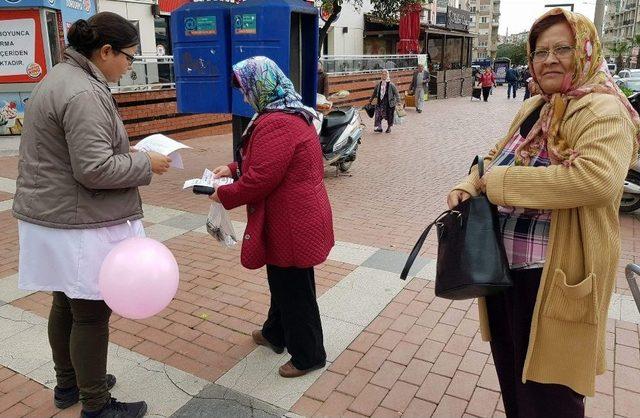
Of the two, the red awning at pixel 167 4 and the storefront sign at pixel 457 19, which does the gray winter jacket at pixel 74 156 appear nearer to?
the red awning at pixel 167 4

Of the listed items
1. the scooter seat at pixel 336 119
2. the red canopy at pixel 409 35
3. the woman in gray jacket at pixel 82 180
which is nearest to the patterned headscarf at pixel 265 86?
the woman in gray jacket at pixel 82 180

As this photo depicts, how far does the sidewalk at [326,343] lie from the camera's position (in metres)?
2.83

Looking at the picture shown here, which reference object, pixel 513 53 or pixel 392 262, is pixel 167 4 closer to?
pixel 392 262

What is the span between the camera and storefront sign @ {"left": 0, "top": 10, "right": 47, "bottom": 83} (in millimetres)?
10219

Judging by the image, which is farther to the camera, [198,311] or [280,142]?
[198,311]

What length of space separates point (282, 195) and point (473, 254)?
1111 millimetres

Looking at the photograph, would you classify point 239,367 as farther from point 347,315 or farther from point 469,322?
point 469,322

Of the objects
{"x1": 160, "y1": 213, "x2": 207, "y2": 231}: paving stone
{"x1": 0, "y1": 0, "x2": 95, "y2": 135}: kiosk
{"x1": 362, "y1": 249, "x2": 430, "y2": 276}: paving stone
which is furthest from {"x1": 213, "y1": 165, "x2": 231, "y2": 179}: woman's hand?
{"x1": 0, "y1": 0, "x2": 95, "y2": 135}: kiosk

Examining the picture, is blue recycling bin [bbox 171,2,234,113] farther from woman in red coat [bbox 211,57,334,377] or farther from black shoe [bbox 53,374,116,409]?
black shoe [bbox 53,374,116,409]

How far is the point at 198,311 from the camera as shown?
12.6ft

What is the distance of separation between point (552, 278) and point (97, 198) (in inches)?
71.9

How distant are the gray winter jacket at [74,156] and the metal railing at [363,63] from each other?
14.5 m

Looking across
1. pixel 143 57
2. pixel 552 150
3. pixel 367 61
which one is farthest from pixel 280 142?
pixel 367 61

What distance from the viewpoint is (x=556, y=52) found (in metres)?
1.81
